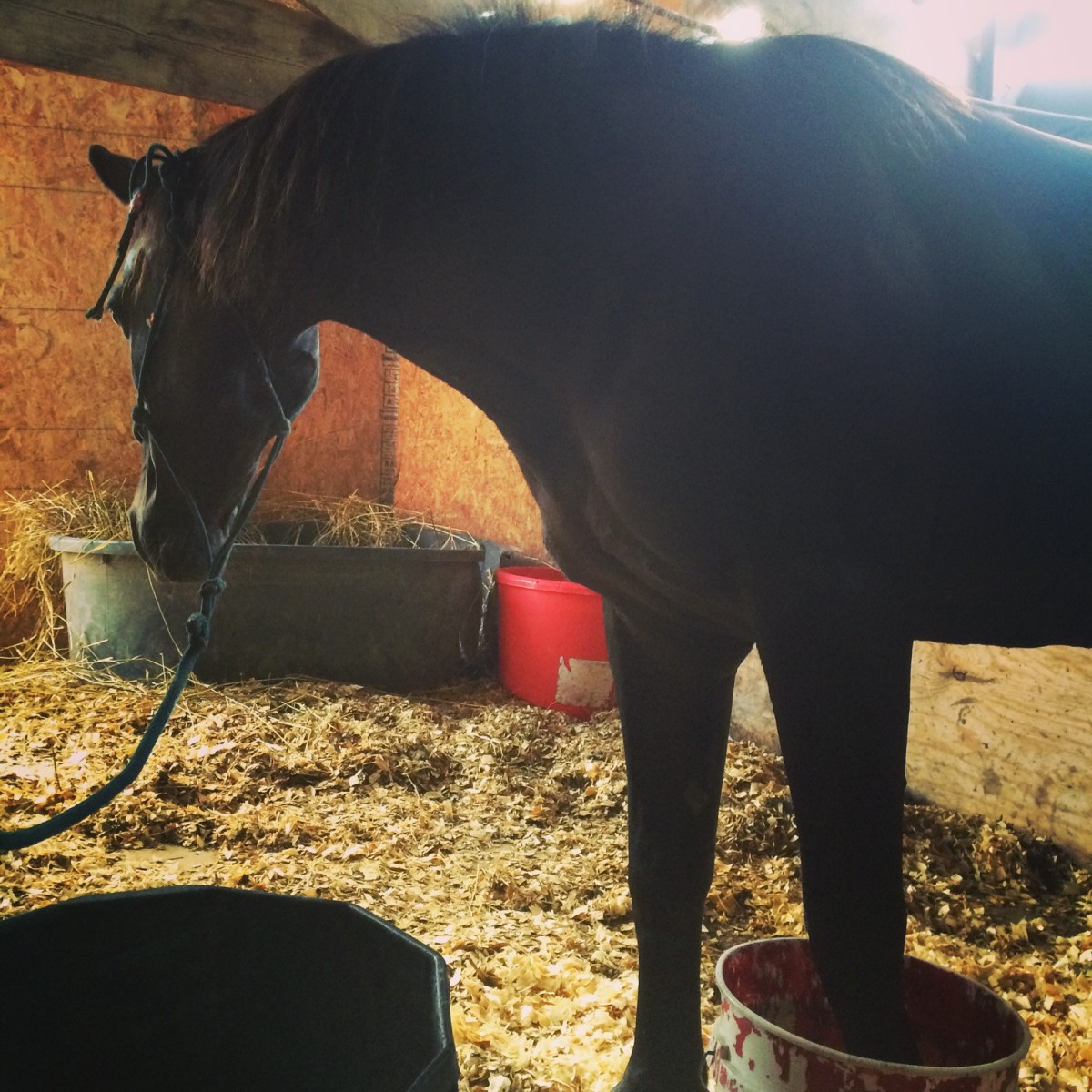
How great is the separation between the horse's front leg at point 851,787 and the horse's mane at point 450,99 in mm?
543

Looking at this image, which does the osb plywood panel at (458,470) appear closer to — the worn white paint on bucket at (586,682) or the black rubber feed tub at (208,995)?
the worn white paint on bucket at (586,682)

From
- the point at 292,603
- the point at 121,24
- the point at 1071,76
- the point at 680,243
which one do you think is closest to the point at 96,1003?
the point at 680,243

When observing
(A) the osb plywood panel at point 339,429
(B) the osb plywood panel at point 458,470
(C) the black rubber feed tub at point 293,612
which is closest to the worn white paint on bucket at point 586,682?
(C) the black rubber feed tub at point 293,612

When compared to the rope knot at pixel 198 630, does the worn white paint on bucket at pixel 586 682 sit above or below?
below

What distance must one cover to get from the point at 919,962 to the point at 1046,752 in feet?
4.51

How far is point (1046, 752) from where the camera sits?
7.78 ft

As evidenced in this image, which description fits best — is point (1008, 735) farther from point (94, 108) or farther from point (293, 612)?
point (94, 108)

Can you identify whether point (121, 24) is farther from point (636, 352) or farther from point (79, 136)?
point (79, 136)

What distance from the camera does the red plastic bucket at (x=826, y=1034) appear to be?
947 mm

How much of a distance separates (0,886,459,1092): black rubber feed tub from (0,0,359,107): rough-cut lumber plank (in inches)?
82.5

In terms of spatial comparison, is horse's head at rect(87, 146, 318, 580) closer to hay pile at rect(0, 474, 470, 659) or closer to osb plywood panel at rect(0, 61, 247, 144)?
hay pile at rect(0, 474, 470, 659)

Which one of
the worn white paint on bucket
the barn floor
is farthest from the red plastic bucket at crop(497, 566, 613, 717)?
the barn floor

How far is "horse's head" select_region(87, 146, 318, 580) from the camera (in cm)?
126

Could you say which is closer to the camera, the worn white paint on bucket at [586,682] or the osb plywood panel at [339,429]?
the worn white paint on bucket at [586,682]
